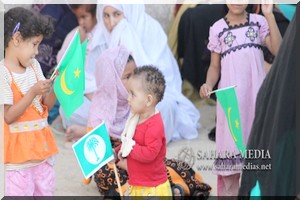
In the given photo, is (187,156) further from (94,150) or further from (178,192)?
(94,150)

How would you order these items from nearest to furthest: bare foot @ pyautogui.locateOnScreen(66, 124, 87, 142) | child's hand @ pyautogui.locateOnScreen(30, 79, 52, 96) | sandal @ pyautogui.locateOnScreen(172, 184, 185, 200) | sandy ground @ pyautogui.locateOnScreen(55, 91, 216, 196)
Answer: child's hand @ pyautogui.locateOnScreen(30, 79, 52, 96), sandal @ pyautogui.locateOnScreen(172, 184, 185, 200), sandy ground @ pyautogui.locateOnScreen(55, 91, 216, 196), bare foot @ pyautogui.locateOnScreen(66, 124, 87, 142)

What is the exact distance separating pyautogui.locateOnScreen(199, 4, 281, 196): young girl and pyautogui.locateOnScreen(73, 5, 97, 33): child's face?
204 cm

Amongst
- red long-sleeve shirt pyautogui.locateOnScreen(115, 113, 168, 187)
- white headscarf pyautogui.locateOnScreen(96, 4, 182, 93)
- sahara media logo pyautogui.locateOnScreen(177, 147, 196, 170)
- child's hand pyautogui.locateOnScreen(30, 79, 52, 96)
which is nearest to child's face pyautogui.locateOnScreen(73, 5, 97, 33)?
white headscarf pyautogui.locateOnScreen(96, 4, 182, 93)

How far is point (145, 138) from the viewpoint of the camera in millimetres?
3127

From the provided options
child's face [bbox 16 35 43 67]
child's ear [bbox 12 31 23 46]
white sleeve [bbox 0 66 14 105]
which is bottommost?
white sleeve [bbox 0 66 14 105]

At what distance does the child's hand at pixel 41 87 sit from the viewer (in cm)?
300

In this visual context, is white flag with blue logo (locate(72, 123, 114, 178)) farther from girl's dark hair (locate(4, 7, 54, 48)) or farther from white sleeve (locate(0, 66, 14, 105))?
girl's dark hair (locate(4, 7, 54, 48))

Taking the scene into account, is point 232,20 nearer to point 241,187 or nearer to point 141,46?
point 241,187

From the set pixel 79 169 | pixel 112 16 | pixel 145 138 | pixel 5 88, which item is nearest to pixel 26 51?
→ pixel 5 88

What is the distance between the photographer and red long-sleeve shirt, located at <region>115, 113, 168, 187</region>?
10.2 feet

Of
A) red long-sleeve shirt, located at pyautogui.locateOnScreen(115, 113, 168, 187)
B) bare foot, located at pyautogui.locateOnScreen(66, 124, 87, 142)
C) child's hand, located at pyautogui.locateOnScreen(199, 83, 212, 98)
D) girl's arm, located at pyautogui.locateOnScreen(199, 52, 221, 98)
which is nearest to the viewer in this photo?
red long-sleeve shirt, located at pyautogui.locateOnScreen(115, 113, 168, 187)

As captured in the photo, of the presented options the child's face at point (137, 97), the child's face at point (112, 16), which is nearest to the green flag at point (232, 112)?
the child's face at point (137, 97)

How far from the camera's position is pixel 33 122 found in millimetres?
3137

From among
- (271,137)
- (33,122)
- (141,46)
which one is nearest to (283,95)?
(271,137)
